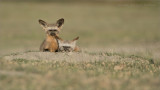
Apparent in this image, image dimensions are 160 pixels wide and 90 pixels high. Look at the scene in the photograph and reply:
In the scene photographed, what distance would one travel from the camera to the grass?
7957 millimetres

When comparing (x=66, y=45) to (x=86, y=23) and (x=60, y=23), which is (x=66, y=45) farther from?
(x=86, y=23)

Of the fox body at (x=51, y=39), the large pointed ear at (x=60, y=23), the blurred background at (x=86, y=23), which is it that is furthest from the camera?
the blurred background at (x=86, y=23)

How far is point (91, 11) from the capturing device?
1812 inches

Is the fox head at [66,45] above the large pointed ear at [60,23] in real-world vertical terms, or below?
below

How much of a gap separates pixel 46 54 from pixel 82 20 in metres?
28.8

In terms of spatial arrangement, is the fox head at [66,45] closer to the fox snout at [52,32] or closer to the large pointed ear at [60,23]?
the fox snout at [52,32]

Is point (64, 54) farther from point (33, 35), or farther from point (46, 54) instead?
point (33, 35)

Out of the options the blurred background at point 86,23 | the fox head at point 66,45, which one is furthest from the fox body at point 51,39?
the blurred background at point 86,23

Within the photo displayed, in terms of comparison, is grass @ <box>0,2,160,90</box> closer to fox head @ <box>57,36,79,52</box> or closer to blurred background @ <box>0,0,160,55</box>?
blurred background @ <box>0,0,160,55</box>

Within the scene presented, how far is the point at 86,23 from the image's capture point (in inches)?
1523

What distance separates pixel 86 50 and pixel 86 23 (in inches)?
963

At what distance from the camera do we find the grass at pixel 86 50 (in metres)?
7.96

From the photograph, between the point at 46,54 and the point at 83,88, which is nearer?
the point at 83,88

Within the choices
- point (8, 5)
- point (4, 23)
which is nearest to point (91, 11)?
point (8, 5)
